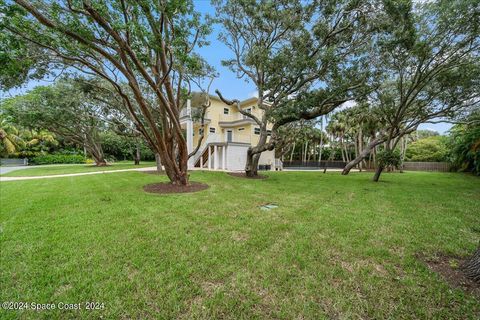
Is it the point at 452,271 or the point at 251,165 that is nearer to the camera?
the point at 452,271

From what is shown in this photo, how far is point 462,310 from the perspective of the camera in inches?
77.4

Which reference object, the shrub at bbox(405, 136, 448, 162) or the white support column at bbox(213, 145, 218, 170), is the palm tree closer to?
the white support column at bbox(213, 145, 218, 170)

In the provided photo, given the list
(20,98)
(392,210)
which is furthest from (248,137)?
(20,98)

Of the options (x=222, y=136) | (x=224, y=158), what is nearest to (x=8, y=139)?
(x=222, y=136)

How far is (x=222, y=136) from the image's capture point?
18.0 m

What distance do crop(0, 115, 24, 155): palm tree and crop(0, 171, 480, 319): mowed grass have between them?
28.9 meters

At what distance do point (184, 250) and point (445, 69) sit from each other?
12819 millimetres

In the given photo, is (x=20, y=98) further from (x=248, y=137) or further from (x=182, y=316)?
(x=182, y=316)

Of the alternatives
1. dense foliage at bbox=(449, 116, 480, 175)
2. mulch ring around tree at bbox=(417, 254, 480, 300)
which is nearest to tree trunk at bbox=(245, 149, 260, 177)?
mulch ring around tree at bbox=(417, 254, 480, 300)

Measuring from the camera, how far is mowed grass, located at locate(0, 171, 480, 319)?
205 cm

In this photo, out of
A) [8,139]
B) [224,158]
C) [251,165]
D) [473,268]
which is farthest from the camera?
[8,139]

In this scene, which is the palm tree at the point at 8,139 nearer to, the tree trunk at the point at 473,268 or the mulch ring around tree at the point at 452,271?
the mulch ring around tree at the point at 452,271

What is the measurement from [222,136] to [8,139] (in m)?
27.5

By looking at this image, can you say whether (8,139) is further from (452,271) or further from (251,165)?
(452,271)
